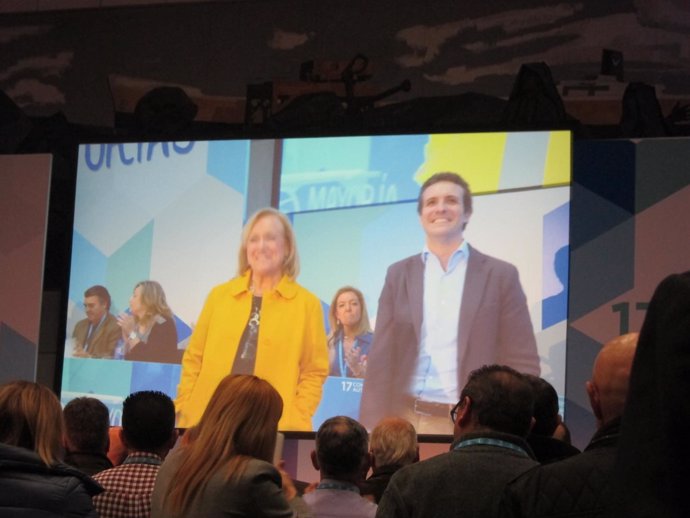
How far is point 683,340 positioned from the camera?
0.71 meters

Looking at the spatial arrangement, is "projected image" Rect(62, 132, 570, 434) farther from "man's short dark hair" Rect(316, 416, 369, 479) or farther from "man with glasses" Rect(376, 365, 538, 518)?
"man with glasses" Rect(376, 365, 538, 518)

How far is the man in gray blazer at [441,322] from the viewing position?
612 cm

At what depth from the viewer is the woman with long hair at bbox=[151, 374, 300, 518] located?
7.44 ft

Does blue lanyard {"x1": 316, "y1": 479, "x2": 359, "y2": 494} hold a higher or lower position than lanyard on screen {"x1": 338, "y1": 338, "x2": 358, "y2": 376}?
lower

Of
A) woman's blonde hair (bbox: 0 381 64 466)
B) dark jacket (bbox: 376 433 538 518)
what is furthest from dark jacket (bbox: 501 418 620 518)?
woman's blonde hair (bbox: 0 381 64 466)

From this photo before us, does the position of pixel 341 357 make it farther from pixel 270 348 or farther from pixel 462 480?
pixel 462 480

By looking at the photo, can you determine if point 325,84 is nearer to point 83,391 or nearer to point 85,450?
point 83,391

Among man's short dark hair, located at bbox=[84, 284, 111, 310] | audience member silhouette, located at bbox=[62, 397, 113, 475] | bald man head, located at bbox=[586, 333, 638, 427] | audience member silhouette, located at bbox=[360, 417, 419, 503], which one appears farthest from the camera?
man's short dark hair, located at bbox=[84, 284, 111, 310]

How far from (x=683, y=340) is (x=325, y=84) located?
22.4ft

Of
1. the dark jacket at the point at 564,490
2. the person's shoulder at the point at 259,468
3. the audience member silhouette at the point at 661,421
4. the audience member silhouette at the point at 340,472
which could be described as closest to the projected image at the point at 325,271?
the audience member silhouette at the point at 340,472

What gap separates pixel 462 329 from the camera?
20.3 ft

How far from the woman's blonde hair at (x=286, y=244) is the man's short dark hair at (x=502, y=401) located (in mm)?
4276

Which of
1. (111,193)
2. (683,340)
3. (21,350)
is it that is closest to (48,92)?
(111,193)

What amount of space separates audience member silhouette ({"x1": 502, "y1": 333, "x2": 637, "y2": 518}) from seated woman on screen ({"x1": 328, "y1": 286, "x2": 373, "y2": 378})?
4411 millimetres
